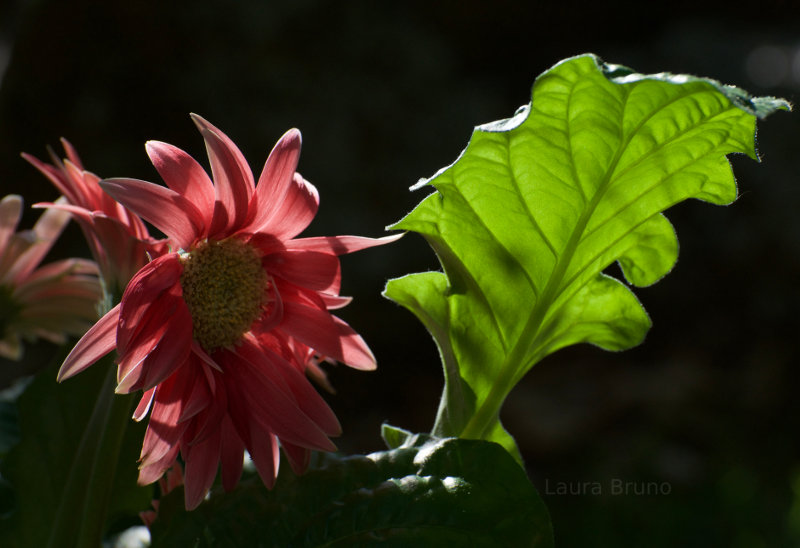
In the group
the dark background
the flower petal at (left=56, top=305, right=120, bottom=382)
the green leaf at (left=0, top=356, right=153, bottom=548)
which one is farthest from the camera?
the dark background

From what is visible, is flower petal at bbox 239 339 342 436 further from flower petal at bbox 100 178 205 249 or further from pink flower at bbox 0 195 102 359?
pink flower at bbox 0 195 102 359

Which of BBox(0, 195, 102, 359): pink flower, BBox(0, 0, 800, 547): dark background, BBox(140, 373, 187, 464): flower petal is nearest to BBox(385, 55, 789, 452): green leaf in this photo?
BBox(140, 373, 187, 464): flower petal

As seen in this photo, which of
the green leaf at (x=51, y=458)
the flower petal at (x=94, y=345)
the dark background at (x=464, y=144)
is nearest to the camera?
the flower petal at (x=94, y=345)

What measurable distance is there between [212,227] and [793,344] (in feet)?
7.31

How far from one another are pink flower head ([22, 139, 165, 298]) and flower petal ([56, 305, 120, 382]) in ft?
0.11

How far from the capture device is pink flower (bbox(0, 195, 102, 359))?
497 millimetres

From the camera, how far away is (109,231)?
0.32 metres

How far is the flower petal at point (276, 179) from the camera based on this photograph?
0.32 m

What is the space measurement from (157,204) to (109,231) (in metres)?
0.04

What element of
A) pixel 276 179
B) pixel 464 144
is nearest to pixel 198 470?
pixel 276 179

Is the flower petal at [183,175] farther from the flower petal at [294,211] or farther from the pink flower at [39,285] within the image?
the pink flower at [39,285]

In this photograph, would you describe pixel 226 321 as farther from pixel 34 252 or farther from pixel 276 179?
pixel 34 252

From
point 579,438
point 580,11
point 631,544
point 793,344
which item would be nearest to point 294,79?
point 580,11

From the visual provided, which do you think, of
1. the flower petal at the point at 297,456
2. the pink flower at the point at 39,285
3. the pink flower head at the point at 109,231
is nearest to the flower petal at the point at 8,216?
the pink flower at the point at 39,285
